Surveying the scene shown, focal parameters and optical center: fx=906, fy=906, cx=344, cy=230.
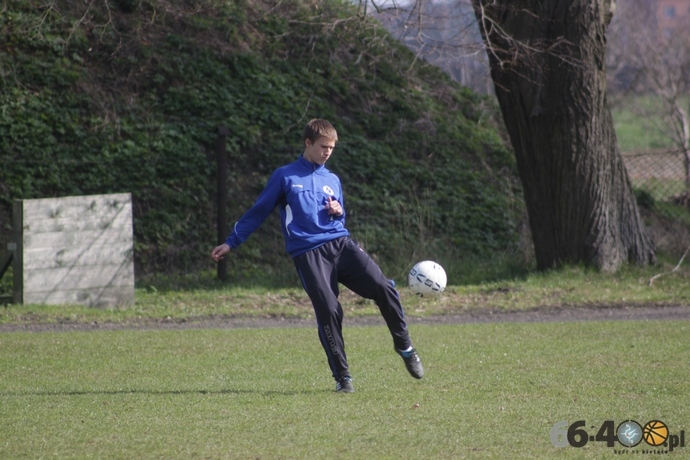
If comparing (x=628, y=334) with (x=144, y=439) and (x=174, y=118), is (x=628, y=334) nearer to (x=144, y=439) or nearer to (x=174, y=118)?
(x=144, y=439)

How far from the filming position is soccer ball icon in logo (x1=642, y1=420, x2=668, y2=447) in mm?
4953

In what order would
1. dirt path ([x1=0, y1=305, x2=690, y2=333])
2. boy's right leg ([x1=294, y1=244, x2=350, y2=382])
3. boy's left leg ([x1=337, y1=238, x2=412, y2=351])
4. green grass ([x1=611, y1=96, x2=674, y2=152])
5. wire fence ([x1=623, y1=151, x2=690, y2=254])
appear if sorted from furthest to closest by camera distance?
green grass ([x1=611, y1=96, x2=674, y2=152]) < wire fence ([x1=623, y1=151, x2=690, y2=254]) < dirt path ([x1=0, y1=305, x2=690, y2=333]) < boy's left leg ([x1=337, y1=238, x2=412, y2=351]) < boy's right leg ([x1=294, y1=244, x2=350, y2=382])

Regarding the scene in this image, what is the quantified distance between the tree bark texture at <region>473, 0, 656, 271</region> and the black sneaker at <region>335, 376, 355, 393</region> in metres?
6.68

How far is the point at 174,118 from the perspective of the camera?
1586cm

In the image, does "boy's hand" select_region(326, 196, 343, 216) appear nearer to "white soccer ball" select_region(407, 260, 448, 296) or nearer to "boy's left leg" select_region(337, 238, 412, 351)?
"boy's left leg" select_region(337, 238, 412, 351)

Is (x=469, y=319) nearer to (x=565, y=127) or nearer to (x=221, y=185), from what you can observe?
(x=565, y=127)

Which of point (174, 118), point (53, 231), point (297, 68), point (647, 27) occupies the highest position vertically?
point (647, 27)

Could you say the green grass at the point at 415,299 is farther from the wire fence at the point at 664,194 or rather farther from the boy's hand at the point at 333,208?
the boy's hand at the point at 333,208

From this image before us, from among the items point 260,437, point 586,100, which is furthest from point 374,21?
point 260,437

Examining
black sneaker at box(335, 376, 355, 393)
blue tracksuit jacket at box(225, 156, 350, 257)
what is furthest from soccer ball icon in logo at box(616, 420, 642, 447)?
blue tracksuit jacket at box(225, 156, 350, 257)

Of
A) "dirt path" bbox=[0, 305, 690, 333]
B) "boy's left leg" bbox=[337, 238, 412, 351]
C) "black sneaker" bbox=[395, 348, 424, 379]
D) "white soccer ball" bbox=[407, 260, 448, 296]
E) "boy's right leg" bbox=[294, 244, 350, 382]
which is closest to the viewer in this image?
"boy's right leg" bbox=[294, 244, 350, 382]

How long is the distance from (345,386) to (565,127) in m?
7.02

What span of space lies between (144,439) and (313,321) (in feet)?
18.6

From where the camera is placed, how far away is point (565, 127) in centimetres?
1230
